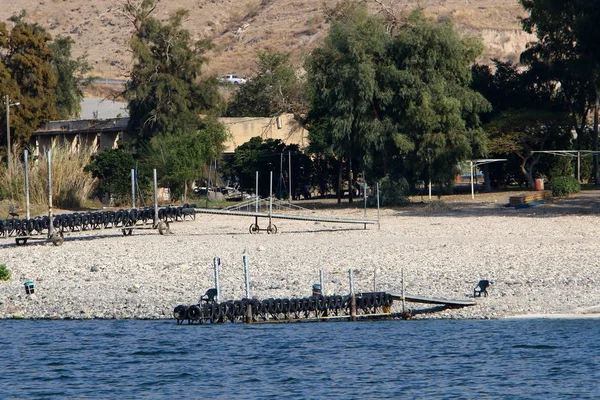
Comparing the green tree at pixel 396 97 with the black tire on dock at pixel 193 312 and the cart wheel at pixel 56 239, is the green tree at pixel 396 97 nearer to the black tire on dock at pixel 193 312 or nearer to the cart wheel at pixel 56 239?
the cart wheel at pixel 56 239

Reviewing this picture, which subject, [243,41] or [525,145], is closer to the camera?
[525,145]

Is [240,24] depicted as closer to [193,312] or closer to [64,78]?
[64,78]

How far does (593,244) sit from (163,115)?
35970mm

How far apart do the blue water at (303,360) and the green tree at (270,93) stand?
168 ft

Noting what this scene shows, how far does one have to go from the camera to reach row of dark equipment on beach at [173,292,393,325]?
2411cm

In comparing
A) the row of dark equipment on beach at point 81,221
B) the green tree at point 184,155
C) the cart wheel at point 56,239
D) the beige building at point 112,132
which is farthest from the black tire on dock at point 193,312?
the beige building at point 112,132

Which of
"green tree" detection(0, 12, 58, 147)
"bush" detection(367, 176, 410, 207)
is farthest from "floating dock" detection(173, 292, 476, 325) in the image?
"green tree" detection(0, 12, 58, 147)

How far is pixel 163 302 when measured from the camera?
1037 inches

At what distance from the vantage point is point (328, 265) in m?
30.2

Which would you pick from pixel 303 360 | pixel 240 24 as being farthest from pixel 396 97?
pixel 240 24

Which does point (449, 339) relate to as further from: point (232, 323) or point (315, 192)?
point (315, 192)

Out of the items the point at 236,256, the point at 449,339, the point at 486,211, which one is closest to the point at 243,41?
the point at 486,211

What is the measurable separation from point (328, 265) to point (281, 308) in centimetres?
620

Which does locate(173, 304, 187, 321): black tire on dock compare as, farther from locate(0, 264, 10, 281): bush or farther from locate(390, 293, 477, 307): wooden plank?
locate(0, 264, 10, 281): bush
